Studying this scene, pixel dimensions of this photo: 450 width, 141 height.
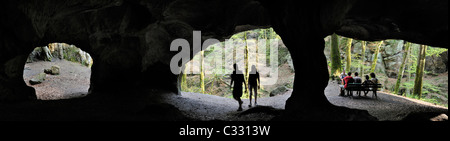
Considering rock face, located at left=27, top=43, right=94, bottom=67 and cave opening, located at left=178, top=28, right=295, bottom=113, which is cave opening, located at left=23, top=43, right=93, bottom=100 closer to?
rock face, located at left=27, top=43, right=94, bottom=67

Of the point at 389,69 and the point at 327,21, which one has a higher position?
the point at 327,21

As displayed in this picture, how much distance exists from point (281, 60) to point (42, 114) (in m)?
26.4

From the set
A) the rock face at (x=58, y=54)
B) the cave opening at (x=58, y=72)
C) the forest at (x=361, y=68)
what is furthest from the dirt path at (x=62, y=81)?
the forest at (x=361, y=68)

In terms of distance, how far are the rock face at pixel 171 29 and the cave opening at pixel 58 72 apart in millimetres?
2534

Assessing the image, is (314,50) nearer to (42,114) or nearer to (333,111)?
(333,111)

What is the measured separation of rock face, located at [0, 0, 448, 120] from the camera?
16.5 ft

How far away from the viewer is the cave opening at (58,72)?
11312 millimetres

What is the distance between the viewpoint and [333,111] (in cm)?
432

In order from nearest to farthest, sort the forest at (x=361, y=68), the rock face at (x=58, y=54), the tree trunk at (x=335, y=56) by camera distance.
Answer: the tree trunk at (x=335, y=56) < the rock face at (x=58, y=54) < the forest at (x=361, y=68)

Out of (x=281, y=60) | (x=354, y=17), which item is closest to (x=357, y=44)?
(x=281, y=60)

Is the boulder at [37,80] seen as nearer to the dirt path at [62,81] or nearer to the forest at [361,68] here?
the dirt path at [62,81]

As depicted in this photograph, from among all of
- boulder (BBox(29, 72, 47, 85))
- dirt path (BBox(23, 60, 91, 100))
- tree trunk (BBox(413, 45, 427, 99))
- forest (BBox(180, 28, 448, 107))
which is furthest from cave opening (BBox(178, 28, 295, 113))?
boulder (BBox(29, 72, 47, 85))

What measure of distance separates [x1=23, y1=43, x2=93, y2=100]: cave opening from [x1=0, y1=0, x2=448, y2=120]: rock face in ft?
8.31

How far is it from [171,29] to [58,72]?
10623mm
